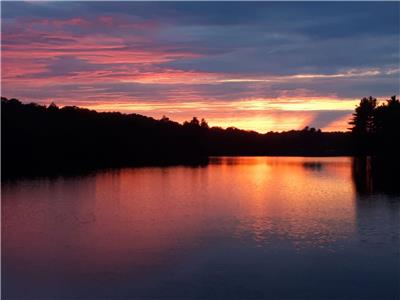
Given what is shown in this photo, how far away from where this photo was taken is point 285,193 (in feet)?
114

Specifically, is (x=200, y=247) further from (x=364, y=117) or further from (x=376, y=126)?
(x=364, y=117)

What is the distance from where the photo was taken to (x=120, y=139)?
105 meters

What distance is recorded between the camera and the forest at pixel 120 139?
76250mm

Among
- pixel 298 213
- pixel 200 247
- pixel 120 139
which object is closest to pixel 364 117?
pixel 120 139

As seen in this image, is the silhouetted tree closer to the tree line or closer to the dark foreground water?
the tree line

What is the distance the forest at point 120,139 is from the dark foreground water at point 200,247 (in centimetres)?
2844

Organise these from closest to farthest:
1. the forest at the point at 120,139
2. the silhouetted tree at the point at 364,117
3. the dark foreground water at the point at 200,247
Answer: the dark foreground water at the point at 200,247 < the forest at the point at 120,139 < the silhouetted tree at the point at 364,117

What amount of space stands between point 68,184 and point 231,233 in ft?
74.1

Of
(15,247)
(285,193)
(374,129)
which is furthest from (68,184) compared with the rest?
(374,129)

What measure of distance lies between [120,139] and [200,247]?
88250 millimetres

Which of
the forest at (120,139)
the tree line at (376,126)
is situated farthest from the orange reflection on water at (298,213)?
the tree line at (376,126)

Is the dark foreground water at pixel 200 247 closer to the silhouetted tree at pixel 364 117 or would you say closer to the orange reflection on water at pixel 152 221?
the orange reflection on water at pixel 152 221

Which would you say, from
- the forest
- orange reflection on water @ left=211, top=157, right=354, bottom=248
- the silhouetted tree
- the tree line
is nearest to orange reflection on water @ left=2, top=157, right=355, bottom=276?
orange reflection on water @ left=211, top=157, right=354, bottom=248

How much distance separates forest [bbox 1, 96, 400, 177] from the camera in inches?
3002
